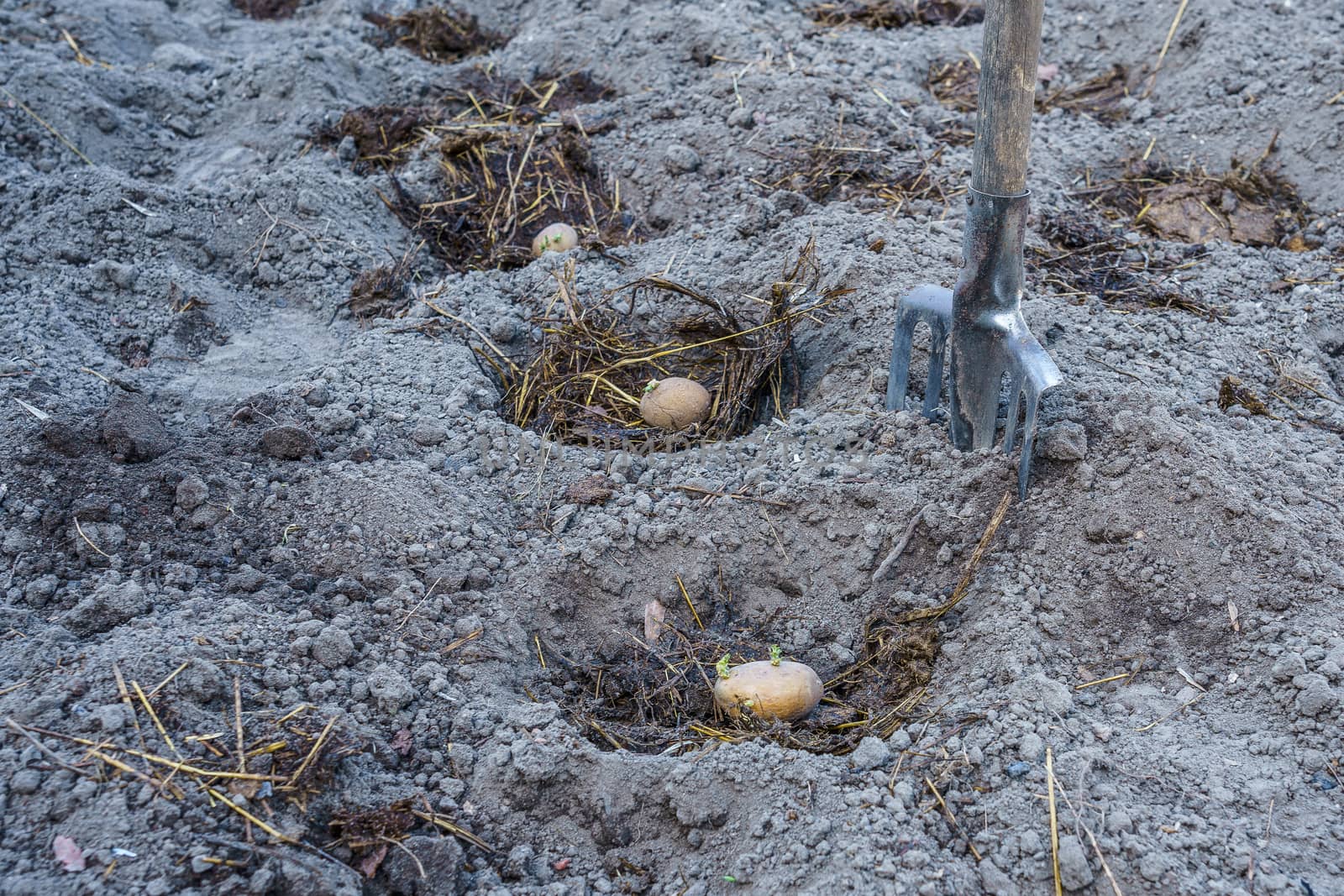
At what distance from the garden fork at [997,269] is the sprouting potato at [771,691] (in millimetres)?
842

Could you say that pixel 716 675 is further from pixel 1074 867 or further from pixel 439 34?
pixel 439 34

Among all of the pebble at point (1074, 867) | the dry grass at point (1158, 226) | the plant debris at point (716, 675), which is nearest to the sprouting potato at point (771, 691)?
the plant debris at point (716, 675)

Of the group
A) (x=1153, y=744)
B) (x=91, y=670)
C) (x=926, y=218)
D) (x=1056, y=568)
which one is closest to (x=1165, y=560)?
(x=1056, y=568)

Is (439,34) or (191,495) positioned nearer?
(191,495)

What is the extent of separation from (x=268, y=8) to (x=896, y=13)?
411 centimetres

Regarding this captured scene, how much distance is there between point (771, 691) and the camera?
8.21 ft

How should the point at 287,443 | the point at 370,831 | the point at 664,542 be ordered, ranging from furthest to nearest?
the point at 287,443 → the point at 664,542 → the point at 370,831

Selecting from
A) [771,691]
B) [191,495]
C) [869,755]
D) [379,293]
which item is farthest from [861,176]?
[191,495]

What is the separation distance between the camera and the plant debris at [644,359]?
3463mm

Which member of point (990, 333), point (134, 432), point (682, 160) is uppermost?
point (990, 333)

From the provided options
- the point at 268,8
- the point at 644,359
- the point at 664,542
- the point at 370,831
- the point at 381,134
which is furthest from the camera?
the point at 268,8

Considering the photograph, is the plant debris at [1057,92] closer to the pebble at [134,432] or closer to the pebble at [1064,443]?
the pebble at [1064,443]

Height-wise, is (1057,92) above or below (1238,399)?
above

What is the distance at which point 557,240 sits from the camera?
169 inches
